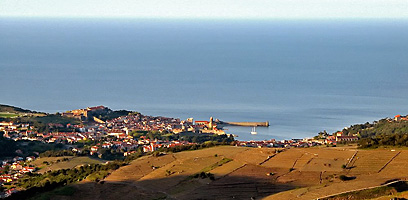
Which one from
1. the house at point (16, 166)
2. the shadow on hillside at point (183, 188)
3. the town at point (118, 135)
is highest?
the town at point (118, 135)

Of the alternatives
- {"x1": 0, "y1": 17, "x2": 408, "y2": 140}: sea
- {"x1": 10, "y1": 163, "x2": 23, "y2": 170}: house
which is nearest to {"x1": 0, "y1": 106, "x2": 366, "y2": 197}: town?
{"x1": 10, "y1": 163, "x2": 23, "y2": 170}: house

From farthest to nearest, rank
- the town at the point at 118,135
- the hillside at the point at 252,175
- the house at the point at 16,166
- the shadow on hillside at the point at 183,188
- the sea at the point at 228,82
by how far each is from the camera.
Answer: the sea at the point at 228,82
the town at the point at 118,135
the house at the point at 16,166
the shadow on hillside at the point at 183,188
the hillside at the point at 252,175

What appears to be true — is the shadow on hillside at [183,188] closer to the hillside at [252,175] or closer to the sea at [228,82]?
the hillside at [252,175]

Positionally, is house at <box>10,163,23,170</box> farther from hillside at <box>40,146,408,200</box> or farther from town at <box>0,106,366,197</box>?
hillside at <box>40,146,408,200</box>

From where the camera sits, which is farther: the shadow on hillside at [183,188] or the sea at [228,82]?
the sea at [228,82]

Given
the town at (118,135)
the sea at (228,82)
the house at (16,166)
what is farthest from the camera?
the sea at (228,82)

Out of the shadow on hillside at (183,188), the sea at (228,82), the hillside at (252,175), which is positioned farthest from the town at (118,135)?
the shadow on hillside at (183,188)

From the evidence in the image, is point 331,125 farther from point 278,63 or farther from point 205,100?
point 278,63
